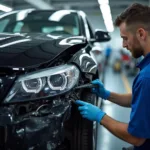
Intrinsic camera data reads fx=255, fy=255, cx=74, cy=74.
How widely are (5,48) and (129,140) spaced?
89 cm

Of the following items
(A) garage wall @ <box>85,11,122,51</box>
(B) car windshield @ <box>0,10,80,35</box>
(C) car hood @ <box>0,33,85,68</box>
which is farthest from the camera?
(A) garage wall @ <box>85,11,122,51</box>

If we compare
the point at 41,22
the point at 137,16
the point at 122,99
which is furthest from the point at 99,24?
the point at 137,16

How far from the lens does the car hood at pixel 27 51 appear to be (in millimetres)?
1410

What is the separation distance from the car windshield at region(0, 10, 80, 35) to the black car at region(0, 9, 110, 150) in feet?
3.40

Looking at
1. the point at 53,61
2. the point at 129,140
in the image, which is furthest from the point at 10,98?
the point at 129,140

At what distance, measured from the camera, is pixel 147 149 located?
1491 millimetres

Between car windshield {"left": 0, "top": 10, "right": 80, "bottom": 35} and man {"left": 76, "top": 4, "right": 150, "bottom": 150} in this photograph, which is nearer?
man {"left": 76, "top": 4, "right": 150, "bottom": 150}

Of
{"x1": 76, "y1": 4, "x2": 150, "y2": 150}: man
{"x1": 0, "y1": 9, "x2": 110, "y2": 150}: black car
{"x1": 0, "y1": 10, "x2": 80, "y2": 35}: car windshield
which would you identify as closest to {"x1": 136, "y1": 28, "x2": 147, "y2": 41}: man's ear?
{"x1": 76, "y1": 4, "x2": 150, "y2": 150}: man

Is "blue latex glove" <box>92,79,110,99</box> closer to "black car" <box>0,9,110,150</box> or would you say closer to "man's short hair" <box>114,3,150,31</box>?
"black car" <box>0,9,110,150</box>

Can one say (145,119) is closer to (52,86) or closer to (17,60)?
(52,86)

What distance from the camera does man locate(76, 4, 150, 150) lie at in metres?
1.31

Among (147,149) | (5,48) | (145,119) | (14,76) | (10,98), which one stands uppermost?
(5,48)

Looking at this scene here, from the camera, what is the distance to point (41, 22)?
292cm

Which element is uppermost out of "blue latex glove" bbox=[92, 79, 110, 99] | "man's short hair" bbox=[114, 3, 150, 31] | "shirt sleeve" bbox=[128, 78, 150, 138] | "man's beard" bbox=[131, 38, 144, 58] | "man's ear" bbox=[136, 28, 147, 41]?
"man's short hair" bbox=[114, 3, 150, 31]
